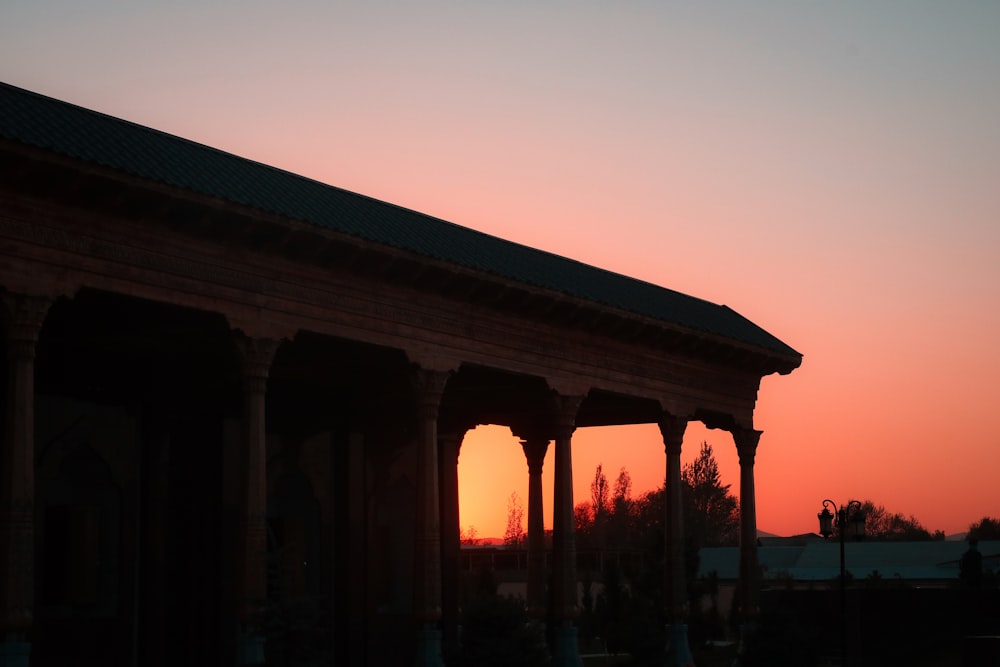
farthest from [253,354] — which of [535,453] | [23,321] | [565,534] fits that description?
[535,453]

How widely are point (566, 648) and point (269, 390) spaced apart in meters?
7.30

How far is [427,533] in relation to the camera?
24.7 m

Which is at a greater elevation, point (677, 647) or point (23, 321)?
point (23, 321)

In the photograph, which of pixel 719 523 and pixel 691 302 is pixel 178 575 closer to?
pixel 691 302

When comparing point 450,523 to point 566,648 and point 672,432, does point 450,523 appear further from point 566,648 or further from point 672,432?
point 566,648

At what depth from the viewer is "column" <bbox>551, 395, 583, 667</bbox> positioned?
2842cm

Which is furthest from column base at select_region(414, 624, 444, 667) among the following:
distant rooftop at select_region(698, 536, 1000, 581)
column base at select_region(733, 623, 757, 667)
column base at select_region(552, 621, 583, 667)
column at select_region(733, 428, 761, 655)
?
distant rooftop at select_region(698, 536, 1000, 581)

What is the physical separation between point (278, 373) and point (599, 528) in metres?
93.9

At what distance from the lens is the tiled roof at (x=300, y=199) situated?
20453 millimetres

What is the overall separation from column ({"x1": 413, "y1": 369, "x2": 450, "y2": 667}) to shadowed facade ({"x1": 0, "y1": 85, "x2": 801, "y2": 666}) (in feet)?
0.14

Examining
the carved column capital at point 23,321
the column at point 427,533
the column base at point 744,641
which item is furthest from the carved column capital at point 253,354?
the column base at point 744,641

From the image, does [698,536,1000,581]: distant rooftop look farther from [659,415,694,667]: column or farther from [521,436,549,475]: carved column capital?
[659,415,694,667]: column

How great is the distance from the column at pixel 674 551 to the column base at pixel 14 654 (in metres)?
16.3

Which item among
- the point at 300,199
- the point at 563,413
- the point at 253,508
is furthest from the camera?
the point at 563,413
